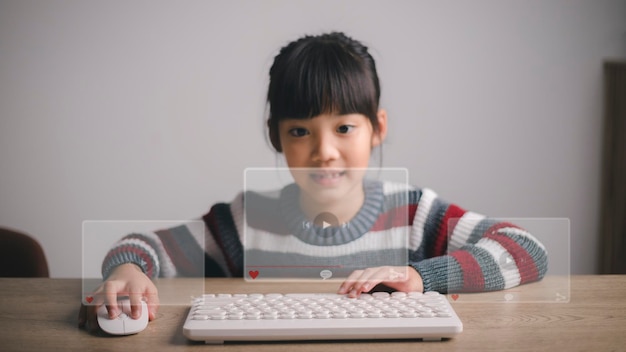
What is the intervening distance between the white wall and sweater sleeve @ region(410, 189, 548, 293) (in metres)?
0.41

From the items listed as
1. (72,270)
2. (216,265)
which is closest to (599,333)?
(216,265)

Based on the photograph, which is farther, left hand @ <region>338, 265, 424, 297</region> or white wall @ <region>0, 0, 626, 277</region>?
white wall @ <region>0, 0, 626, 277</region>

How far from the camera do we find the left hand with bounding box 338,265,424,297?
0.76 metres

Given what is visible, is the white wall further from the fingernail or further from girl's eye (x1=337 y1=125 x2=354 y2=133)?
the fingernail

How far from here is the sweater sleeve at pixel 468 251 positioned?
0.82 m

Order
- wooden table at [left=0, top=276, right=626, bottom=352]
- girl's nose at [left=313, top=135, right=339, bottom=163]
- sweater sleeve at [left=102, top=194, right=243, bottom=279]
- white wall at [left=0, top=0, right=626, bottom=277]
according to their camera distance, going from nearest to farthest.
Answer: wooden table at [left=0, top=276, right=626, bottom=352], sweater sleeve at [left=102, top=194, right=243, bottom=279], girl's nose at [left=313, top=135, right=339, bottom=163], white wall at [left=0, top=0, right=626, bottom=277]

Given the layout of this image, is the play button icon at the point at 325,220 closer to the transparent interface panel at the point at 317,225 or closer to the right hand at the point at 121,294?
the transparent interface panel at the point at 317,225

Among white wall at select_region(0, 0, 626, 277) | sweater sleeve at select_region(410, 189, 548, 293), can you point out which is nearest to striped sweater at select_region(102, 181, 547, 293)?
sweater sleeve at select_region(410, 189, 548, 293)

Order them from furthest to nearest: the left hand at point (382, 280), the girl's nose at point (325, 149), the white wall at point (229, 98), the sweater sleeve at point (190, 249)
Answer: the white wall at point (229, 98) → the girl's nose at point (325, 149) → the sweater sleeve at point (190, 249) → the left hand at point (382, 280)

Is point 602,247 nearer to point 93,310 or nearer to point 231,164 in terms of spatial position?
point 231,164

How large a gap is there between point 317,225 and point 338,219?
0.05m

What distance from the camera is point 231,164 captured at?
145cm

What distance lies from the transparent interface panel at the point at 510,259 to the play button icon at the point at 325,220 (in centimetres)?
17

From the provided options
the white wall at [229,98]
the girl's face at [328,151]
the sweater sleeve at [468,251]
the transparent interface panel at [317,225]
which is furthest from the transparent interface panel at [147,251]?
the white wall at [229,98]
